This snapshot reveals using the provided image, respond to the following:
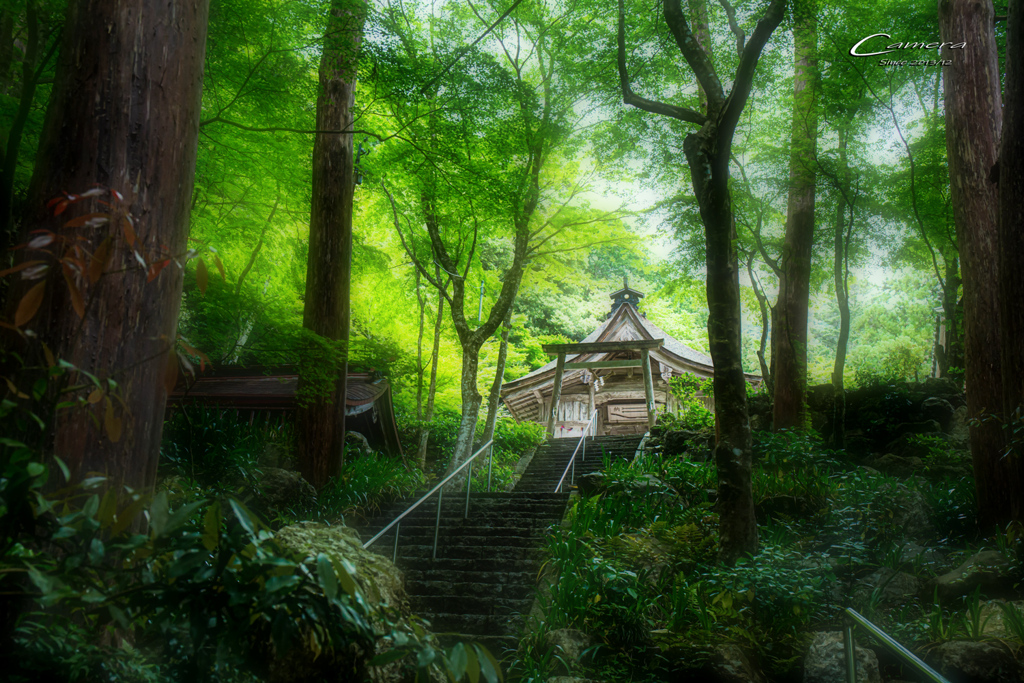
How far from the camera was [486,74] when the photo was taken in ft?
25.5

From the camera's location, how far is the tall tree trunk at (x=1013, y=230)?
12.5 feet

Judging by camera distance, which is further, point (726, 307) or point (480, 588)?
point (480, 588)

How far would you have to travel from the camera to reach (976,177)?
5.59 m

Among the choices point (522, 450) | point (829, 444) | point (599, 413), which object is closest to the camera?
point (829, 444)

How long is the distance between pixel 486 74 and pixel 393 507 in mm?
5694

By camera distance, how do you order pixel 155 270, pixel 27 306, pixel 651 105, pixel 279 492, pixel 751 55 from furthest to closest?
pixel 279 492
pixel 651 105
pixel 751 55
pixel 155 270
pixel 27 306

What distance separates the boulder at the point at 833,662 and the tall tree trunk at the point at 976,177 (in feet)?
9.17

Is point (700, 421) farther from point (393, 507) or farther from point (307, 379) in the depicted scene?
point (307, 379)

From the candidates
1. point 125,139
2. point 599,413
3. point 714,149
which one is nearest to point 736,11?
point 714,149

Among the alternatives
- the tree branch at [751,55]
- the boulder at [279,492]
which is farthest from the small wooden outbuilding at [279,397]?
the tree branch at [751,55]

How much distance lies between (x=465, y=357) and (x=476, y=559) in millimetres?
4214

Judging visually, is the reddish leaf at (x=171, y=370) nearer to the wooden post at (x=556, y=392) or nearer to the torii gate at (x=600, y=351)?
the torii gate at (x=600, y=351)

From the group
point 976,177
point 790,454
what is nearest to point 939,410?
point 790,454

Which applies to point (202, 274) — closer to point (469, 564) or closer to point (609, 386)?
point (469, 564)
